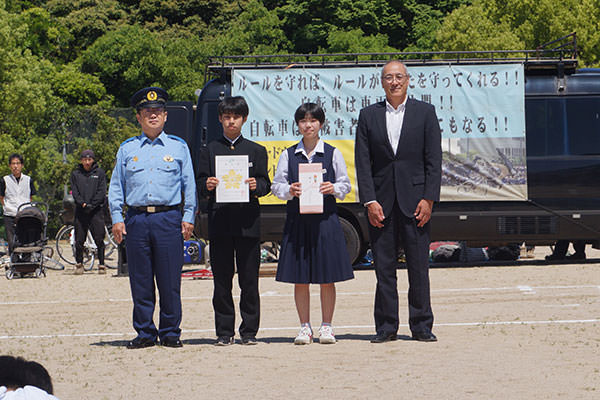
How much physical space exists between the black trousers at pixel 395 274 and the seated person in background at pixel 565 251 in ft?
31.5

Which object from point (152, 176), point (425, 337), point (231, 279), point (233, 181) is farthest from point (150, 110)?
point (425, 337)

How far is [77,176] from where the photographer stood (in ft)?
54.8

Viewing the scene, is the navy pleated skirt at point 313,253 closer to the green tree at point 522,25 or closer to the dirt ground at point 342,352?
the dirt ground at point 342,352

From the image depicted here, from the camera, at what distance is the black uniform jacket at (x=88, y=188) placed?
16688 mm

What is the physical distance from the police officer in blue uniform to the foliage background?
25.2 metres

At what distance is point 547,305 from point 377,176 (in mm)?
3407

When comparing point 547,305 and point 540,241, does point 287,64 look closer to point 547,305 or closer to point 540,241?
point 540,241

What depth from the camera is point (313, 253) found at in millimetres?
8094

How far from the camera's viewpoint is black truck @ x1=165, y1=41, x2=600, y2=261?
16188 millimetres

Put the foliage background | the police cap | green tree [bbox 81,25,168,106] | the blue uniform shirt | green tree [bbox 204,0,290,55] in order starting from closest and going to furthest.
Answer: the blue uniform shirt, the police cap, the foliage background, green tree [bbox 81,25,168,106], green tree [bbox 204,0,290,55]

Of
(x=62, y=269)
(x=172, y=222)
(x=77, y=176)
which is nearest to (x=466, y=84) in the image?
(x=77, y=176)

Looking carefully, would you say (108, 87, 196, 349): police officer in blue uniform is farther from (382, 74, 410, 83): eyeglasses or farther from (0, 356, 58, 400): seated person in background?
(0, 356, 58, 400): seated person in background

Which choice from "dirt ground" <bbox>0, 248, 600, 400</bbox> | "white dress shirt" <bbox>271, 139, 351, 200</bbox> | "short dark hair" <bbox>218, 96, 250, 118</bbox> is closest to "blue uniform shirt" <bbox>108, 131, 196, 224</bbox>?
"short dark hair" <bbox>218, 96, 250, 118</bbox>

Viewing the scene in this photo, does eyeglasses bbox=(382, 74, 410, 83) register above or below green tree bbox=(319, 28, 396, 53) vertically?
below
